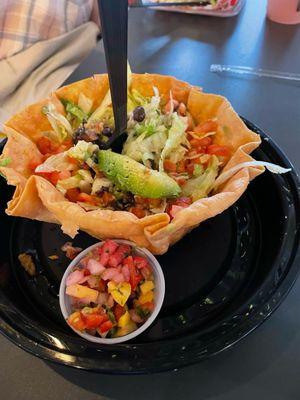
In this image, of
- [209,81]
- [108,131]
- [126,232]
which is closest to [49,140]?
[108,131]

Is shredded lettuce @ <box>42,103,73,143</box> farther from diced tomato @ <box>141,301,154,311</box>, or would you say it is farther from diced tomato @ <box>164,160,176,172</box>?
diced tomato @ <box>141,301,154,311</box>

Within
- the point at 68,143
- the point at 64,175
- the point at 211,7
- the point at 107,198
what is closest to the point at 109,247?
the point at 107,198

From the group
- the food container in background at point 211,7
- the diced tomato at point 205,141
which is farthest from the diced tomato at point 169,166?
the food container in background at point 211,7

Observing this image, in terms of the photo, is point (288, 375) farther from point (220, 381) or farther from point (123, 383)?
point (123, 383)

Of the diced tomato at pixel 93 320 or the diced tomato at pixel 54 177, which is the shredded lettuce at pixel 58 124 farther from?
the diced tomato at pixel 93 320

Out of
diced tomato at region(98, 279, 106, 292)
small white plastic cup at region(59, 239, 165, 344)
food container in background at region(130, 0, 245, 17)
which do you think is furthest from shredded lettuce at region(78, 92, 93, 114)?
food container in background at region(130, 0, 245, 17)

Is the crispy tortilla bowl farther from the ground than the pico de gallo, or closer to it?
farther from the ground

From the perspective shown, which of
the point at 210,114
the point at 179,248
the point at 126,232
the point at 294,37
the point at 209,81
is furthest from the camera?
the point at 294,37
